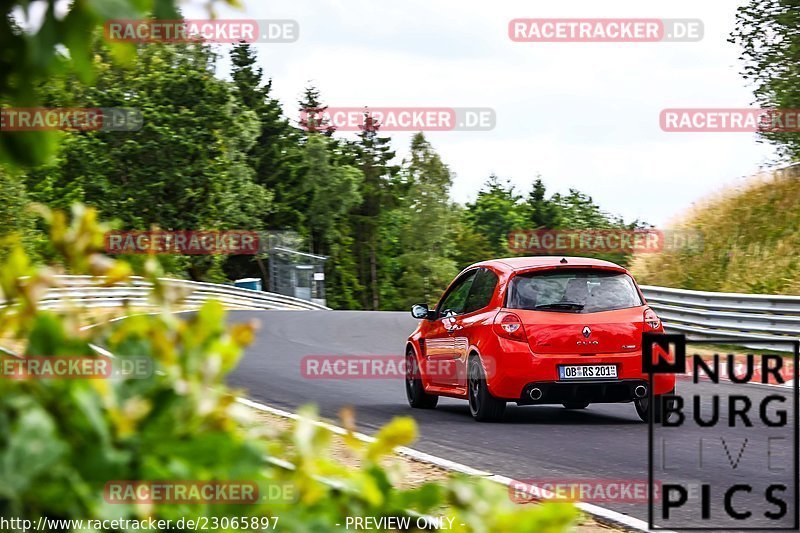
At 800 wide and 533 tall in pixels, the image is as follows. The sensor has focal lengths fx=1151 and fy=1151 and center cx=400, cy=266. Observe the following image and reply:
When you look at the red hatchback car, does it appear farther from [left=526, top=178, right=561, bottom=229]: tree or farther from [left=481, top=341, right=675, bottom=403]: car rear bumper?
[left=526, top=178, right=561, bottom=229]: tree

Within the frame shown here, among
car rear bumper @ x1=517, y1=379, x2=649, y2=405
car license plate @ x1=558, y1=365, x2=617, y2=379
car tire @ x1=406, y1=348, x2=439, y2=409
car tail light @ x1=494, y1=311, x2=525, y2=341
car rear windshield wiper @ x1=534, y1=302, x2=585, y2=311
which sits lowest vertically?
car tire @ x1=406, y1=348, x2=439, y2=409

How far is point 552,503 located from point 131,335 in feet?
2.51

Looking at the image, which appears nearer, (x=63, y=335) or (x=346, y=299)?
(x=63, y=335)

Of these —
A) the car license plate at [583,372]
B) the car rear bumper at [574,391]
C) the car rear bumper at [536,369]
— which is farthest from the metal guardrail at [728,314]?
the car license plate at [583,372]

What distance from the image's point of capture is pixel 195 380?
1854 millimetres

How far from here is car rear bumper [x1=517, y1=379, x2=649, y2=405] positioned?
432 inches

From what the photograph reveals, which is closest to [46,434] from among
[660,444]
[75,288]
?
[75,288]

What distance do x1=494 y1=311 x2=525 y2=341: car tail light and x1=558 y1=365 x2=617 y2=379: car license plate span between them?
19.6 inches

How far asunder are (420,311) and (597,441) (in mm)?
3180

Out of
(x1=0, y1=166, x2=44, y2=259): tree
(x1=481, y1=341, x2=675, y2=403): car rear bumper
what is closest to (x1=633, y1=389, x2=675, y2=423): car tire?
(x1=481, y1=341, x2=675, y2=403): car rear bumper

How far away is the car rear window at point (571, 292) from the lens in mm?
11258

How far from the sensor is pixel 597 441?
1003cm

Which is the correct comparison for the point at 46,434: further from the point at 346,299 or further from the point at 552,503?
the point at 346,299

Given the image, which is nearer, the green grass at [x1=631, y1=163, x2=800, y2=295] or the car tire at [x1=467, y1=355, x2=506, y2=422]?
the car tire at [x1=467, y1=355, x2=506, y2=422]
